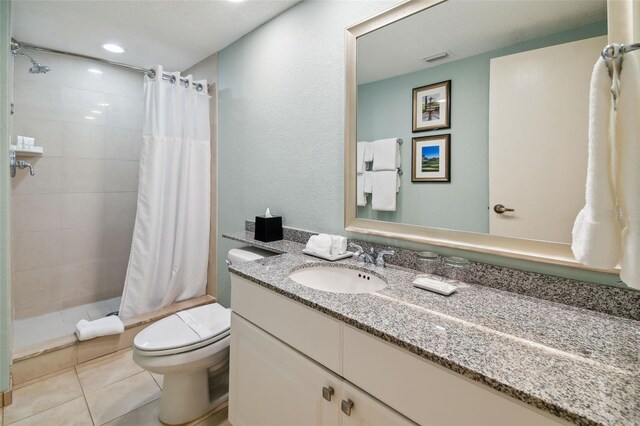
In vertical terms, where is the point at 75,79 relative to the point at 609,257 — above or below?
above

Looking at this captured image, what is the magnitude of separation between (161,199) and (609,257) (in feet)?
8.28

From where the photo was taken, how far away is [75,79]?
2.51 meters

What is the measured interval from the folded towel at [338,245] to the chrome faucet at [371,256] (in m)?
0.07

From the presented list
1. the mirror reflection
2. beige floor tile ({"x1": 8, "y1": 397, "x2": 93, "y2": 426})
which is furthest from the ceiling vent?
beige floor tile ({"x1": 8, "y1": 397, "x2": 93, "y2": 426})

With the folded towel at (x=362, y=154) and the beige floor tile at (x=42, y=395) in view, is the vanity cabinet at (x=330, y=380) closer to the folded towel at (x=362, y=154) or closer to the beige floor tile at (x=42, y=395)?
the folded towel at (x=362, y=154)

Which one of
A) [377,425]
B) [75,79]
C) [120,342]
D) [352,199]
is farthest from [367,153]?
[75,79]

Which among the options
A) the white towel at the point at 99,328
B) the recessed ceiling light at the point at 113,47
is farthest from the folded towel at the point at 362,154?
the recessed ceiling light at the point at 113,47

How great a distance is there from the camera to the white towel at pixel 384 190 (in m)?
1.37

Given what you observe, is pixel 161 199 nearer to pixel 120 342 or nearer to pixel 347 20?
pixel 120 342

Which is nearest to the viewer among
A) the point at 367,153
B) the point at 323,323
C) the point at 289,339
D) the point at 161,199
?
the point at 323,323

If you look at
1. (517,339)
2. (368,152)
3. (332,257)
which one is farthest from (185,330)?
(517,339)

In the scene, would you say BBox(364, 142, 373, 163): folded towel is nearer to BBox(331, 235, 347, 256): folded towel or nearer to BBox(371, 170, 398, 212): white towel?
BBox(371, 170, 398, 212): white towel

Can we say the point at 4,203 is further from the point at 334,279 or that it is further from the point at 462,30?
the point at 462,30

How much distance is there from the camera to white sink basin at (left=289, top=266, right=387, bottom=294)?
1306 mm
